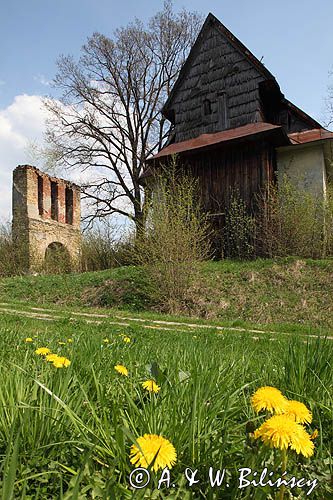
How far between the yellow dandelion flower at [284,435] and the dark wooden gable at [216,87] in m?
19.1

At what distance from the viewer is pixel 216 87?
64.6 ft

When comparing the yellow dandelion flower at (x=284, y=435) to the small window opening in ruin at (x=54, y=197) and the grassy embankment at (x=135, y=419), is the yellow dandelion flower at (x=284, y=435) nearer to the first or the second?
the grassy embankment at (x=135, y=419)

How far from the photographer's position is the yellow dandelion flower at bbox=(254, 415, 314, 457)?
3.14 ft

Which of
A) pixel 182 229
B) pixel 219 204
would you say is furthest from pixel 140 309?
pixel 219 204

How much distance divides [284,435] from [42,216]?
29274 millimetres

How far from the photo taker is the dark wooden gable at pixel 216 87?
18.8 m

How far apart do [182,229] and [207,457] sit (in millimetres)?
12566

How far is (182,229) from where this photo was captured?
13773 mm

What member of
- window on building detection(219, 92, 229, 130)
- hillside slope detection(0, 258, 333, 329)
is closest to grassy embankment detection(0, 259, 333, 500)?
hillside slope detection(0, 258, 333, 329)

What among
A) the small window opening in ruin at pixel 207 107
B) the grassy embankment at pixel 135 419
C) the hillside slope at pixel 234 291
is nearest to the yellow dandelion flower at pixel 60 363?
the grassy embankment at pixel 135 419

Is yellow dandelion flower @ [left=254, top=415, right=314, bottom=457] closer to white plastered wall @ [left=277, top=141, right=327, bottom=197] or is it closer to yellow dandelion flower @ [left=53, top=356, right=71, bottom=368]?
yellow dandelion flower @ [left=53, top=356, right=71, bottom=368]

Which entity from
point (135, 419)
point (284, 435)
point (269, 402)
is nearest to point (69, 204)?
point (135, 419)

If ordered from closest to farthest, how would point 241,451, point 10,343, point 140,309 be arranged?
point 241,451 < point 10,343 < point 140,309

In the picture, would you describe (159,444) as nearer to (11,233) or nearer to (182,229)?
(182,229)
